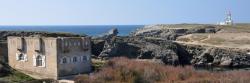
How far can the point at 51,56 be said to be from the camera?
46.8m

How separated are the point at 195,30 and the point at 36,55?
304 ft

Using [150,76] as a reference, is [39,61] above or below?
above

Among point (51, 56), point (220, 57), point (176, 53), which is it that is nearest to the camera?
point (51, 56)

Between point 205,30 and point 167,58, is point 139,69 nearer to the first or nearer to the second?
point 167,58

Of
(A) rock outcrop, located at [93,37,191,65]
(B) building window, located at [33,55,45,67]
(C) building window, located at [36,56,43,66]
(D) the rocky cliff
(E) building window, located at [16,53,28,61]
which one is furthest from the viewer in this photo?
(D) the rocky cliff

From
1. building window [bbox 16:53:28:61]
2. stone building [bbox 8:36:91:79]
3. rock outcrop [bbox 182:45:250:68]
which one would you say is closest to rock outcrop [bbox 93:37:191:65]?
rock outcrop [bbox 182:45:250:68]

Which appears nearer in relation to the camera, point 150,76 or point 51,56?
point 150,76

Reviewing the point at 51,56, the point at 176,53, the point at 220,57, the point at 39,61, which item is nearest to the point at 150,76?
the point at 51,56

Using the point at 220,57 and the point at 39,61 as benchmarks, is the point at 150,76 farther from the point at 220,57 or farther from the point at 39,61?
the point at 220,57

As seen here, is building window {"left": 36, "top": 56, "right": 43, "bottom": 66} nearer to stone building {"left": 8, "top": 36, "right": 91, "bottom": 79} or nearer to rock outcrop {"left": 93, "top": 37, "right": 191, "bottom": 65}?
stone building {"left": 8, "top": 36, "right": 91, "bottom": 79}

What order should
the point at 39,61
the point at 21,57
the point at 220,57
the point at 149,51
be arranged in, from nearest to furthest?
the point at 39,61, the point at 21,57, the point at 149,51, the point at 220,57

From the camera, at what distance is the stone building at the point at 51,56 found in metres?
46.6

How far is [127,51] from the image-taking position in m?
82.9

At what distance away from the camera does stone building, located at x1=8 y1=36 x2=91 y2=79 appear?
4659 centimetres
